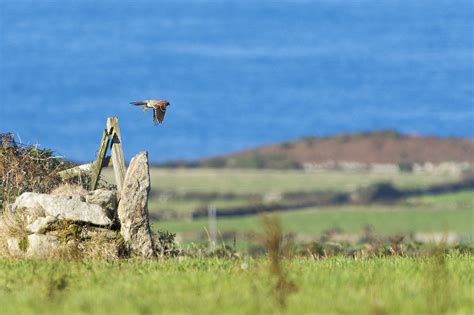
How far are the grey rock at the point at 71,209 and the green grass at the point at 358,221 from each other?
30.2 meters

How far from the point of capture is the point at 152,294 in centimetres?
1219

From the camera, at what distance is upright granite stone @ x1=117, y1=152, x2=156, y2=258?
53.7ft

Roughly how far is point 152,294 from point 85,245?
4191 mm

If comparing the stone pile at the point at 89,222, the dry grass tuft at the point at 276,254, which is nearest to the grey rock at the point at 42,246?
the stone pile at the point at 89,222

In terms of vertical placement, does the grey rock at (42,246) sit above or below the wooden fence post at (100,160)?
below

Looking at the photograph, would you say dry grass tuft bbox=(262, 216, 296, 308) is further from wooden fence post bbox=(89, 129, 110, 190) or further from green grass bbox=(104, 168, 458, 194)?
green grass bbox=(104, 168, 458, 194)

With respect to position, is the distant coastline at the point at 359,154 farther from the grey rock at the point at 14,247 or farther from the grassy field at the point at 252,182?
the grey rock at the point at 14,247

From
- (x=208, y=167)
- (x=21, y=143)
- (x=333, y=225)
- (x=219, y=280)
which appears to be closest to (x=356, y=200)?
(x=333, y=225)

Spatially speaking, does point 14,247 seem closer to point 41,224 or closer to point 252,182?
point 41,224

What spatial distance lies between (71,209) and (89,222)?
28 centimetres

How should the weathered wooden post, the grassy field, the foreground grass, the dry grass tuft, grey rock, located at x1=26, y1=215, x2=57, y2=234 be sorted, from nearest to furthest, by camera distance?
the foreground grass, the dry grass tuft, grey rock, located at x1=26, y1=215, x2=57, y2=234, the weathered wooden post, the grassy field

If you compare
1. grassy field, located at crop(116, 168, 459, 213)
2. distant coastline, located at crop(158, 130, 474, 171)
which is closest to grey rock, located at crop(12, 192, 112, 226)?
grassy field, located at crop(116, 168, 459, 213)

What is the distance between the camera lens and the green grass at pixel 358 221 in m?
48.7

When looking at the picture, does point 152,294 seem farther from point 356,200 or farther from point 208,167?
point 208,167
